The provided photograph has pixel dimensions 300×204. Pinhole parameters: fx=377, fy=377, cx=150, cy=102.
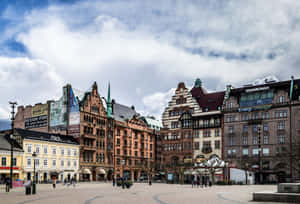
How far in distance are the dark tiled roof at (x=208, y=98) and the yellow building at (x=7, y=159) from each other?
48842 mm

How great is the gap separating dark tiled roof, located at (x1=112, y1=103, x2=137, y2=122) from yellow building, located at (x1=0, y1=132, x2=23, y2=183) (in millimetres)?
36641

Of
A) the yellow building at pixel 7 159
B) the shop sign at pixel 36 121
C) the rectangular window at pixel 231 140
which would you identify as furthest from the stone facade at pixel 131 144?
the yellow building at pixel 7 159

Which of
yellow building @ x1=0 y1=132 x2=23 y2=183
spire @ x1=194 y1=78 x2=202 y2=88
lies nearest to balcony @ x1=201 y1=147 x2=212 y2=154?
spire @ x1=194 y1=78 x2=202 y2=88

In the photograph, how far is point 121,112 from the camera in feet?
382

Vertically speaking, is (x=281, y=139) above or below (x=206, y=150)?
above

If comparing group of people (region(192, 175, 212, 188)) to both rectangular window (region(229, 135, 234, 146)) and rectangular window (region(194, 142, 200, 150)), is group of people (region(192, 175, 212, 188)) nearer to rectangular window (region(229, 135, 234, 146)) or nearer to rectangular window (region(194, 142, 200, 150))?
rectangular window (region(229, 135, 234, 146))

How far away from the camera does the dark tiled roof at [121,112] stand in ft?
368

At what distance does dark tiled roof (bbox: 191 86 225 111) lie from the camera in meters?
99.6

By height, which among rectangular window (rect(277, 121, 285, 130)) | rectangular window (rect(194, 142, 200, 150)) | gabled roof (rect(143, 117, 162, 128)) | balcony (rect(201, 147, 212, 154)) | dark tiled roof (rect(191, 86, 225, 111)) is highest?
dark tiled roof (rect(191, 86, 225, 111))

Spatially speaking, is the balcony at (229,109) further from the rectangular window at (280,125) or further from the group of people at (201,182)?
the group of people at (201,182)

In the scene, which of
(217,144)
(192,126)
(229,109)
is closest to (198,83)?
(192,126)

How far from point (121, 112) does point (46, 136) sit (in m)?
34.1

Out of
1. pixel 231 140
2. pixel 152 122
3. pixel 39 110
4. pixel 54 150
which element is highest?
pixel 39 110

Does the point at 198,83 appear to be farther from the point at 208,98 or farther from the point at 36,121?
the point at 36,121
